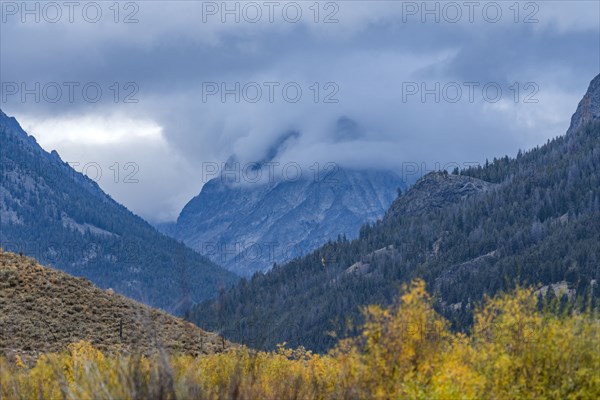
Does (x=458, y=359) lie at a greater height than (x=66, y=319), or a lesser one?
lesser

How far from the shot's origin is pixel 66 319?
8162cm

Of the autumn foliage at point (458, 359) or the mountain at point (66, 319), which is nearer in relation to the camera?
the autumn foliage at point (458, 359)

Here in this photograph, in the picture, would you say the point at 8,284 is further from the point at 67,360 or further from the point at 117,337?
the point at 67,360

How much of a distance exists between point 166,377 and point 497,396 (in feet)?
43.2

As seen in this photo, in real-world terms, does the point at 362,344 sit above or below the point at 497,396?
above

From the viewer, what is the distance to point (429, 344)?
119 ft

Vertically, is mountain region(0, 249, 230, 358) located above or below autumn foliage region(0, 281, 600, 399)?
above

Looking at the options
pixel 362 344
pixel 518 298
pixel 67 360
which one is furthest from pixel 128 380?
pixel 67 360

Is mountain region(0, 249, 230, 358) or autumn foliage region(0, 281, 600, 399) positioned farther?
mountain region(0, 249, 230, 358)

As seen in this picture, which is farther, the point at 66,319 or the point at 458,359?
the point at 66,319

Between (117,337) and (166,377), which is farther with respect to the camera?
(117,337)

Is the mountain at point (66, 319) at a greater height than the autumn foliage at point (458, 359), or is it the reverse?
the mountain at point (66, 319)

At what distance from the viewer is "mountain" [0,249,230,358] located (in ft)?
Result: 247

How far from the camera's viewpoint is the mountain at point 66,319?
75188 millimetres
